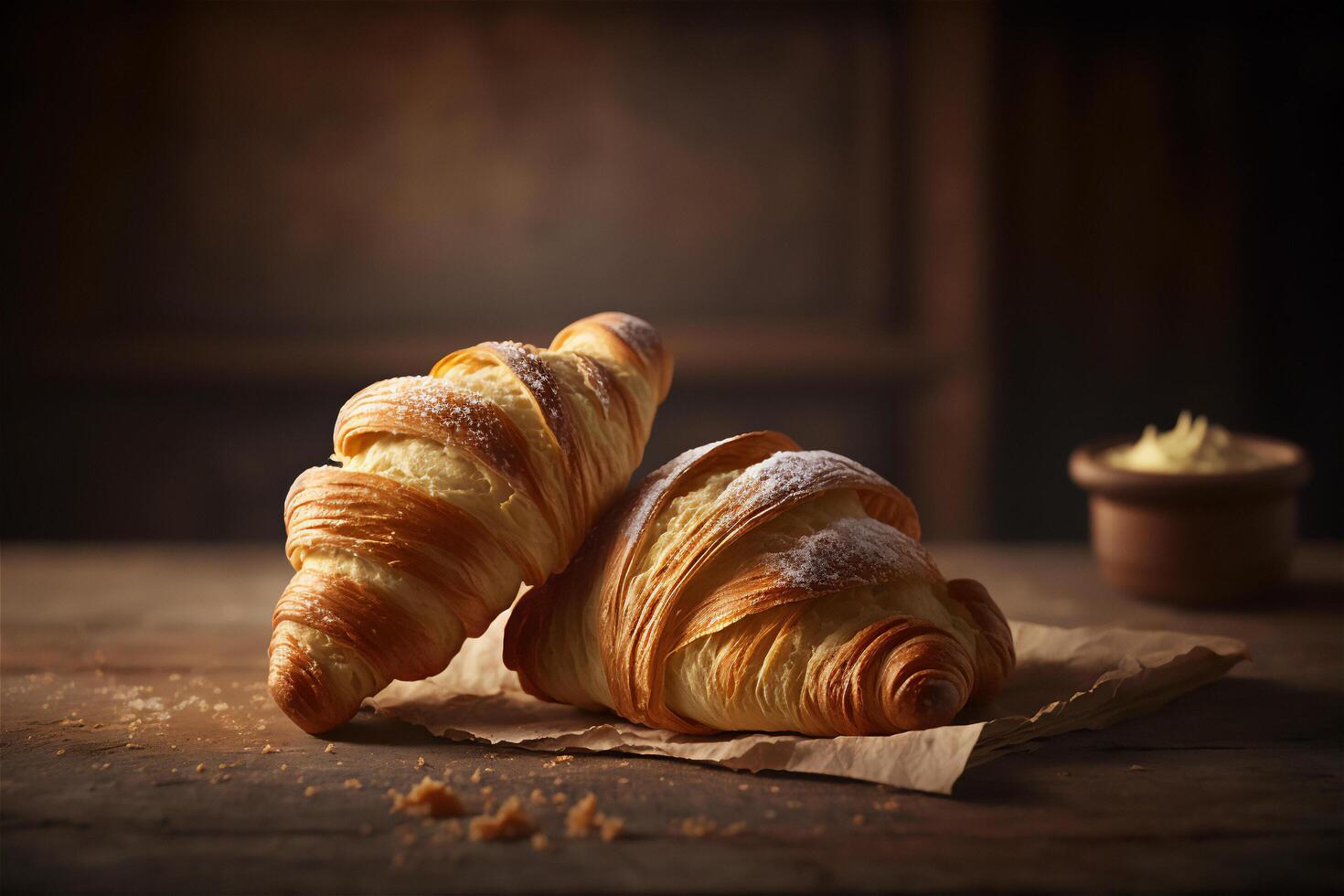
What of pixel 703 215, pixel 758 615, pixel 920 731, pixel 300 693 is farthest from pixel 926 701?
pixel 703 215

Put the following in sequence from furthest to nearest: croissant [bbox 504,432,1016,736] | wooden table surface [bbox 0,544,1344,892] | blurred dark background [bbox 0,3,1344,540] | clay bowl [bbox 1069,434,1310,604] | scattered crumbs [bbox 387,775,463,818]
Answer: blurred dark background [bbox 0,3,1344,540]
clay bowl [bbox 1069,434,1310,604]
croissant [bbox 504,432,1016,736]
scattered crumbs [bbox 387,775,463,818]
wooden table surface [bbox 0,544,1344,892]

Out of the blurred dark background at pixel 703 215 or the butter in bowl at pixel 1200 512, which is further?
the blurred dark background at pixel 703 215

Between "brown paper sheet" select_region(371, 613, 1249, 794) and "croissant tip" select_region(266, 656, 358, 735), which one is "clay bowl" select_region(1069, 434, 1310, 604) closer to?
"brown paper sheet" select_region(371, 613, 1249, 794)

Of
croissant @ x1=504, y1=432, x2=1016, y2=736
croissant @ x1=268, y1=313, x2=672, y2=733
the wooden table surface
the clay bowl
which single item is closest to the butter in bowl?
the clay bowl

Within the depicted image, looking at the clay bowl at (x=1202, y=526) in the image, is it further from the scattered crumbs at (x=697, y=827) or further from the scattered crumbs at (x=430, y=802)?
the scattered crumbs at (x=430, y=802)

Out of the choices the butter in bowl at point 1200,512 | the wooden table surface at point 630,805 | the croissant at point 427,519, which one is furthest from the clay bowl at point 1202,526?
the croissant at point 427,519

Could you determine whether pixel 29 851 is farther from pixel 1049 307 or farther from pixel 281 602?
pixel 1049 307
